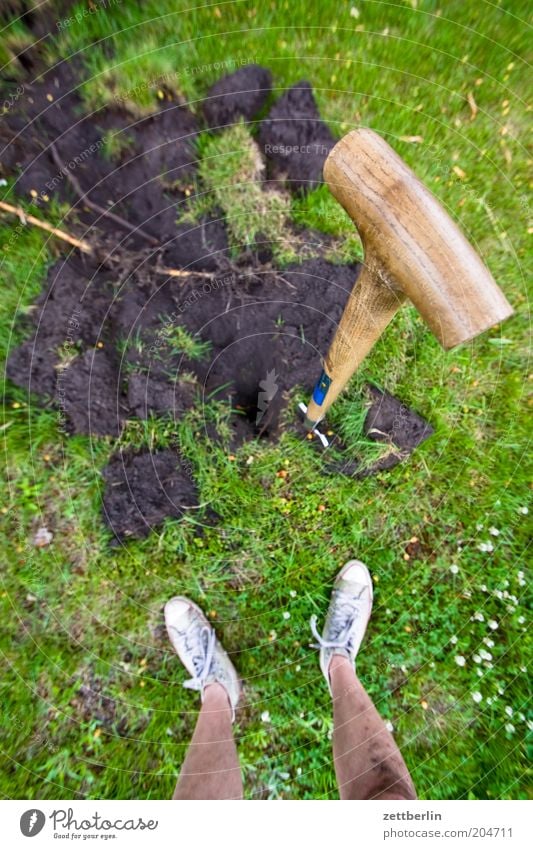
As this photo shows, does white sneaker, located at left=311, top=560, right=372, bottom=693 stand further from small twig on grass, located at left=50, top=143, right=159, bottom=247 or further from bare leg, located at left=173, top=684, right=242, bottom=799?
small twig on grass, located at left=50, top=143, right=159, bottom=247

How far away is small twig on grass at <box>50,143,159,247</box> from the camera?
2438mm

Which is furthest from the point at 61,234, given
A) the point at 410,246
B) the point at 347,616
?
the point at 347,616

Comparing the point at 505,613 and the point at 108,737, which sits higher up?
the point at 505,613

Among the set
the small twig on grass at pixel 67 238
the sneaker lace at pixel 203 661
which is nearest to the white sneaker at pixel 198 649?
the sneaker lace at pixel 203 661

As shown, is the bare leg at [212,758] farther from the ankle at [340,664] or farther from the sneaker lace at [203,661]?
the ankle at [340,664]

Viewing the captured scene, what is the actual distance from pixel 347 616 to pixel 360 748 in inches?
23.1

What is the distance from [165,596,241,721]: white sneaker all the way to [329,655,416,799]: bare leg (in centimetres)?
56

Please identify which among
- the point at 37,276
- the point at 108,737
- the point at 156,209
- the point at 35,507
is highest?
the point at 156,209

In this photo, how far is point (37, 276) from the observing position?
246cm

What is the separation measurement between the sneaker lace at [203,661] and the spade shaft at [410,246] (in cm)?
201

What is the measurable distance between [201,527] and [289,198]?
1.88 meters
